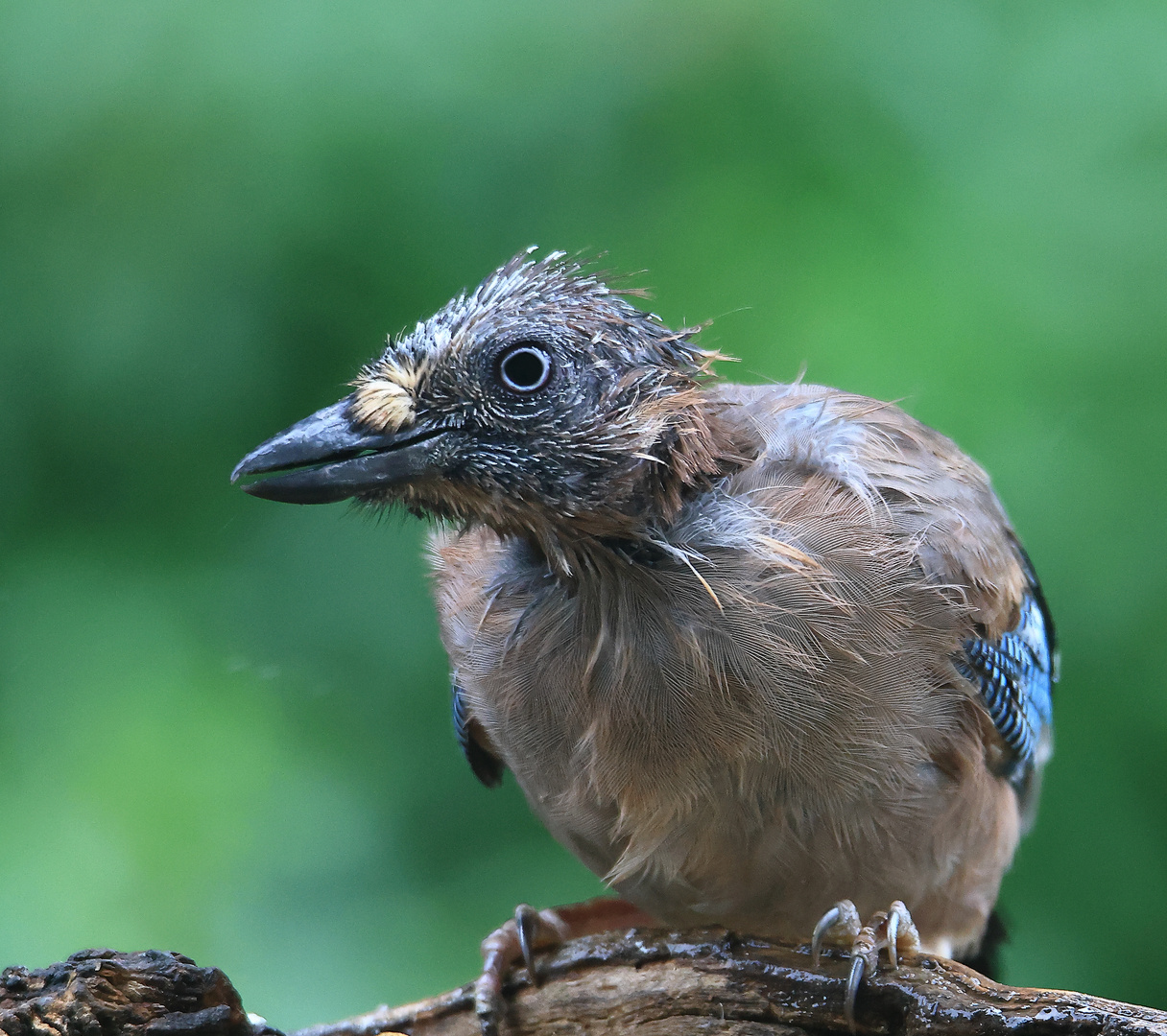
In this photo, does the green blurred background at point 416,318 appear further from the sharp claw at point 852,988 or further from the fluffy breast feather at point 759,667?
the sharp claw at point 852,988

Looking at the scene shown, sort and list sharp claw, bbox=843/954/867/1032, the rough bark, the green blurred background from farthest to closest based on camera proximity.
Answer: the green blurred background → sharp claw, bbox=843/954/867/1032 → the rough bark

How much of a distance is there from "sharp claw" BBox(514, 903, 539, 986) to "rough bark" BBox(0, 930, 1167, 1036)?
0.09 feet

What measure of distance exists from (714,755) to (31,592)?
7.64 feet

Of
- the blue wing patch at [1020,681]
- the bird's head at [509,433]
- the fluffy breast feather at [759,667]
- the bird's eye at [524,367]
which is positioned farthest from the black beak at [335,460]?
the blue wing patch at [1020,681]

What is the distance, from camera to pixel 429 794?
3908mm

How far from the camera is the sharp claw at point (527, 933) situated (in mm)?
2810

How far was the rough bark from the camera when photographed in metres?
2.09

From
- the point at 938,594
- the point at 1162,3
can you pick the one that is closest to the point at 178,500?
the point at 938,594

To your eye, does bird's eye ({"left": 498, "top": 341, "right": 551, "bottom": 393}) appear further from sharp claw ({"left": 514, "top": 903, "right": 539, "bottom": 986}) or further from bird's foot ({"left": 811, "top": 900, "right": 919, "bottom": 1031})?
sharp claw ({"left": 514, "top": 903, "right": 539, "bottom": 986})

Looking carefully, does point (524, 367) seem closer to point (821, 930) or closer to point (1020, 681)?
point (821, 930)

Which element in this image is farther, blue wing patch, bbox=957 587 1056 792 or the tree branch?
blue wing patch, bbox=957 587 1056 792

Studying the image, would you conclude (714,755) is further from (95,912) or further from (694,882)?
(95,912)

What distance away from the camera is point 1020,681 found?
3.00 metres

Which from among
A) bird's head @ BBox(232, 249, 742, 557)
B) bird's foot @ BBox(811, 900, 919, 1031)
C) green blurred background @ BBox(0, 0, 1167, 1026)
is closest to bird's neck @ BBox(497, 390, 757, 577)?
bird's head @ BBox(232, 249, 742, 557)
